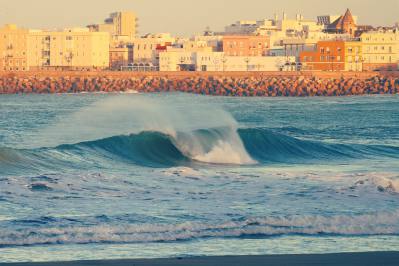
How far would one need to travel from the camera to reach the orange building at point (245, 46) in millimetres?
124938

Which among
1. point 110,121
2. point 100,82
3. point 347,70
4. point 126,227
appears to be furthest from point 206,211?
point 347,70

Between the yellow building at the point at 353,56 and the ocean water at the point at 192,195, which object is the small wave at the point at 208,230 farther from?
the yellow building at the point at 353,56

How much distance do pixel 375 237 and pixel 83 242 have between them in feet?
11.2

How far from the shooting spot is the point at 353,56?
118 metres

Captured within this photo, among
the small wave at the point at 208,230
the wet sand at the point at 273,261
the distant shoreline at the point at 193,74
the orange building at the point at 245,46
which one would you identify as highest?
the small wave at the point at 208,230

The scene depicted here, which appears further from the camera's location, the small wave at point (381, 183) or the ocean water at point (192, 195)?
the small wave at point (381, 183)

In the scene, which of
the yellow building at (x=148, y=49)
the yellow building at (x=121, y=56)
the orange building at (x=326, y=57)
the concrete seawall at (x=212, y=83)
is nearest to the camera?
the concrete seawall at (x=212, y=83)

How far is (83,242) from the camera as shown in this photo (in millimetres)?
14141

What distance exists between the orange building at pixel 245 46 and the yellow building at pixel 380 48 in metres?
10.9

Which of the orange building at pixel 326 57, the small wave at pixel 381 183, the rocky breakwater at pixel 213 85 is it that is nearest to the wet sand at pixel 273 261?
the small wave at pixel 381 183

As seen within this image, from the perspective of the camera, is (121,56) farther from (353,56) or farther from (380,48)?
(380,48)

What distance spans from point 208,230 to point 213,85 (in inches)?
3579

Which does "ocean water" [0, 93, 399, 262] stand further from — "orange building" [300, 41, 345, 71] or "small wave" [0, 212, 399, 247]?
"orange building" [300, 41, 345, 71]

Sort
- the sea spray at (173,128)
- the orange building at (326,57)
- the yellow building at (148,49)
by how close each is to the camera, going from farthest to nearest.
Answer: the yellow building at (148,49), the orange building at (326,57), the sea spray at (173,128)
